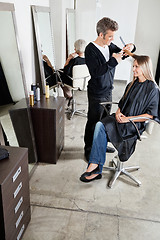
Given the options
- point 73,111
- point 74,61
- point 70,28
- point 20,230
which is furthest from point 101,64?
point 70,28

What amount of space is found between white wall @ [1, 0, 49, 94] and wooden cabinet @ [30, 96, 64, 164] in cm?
34

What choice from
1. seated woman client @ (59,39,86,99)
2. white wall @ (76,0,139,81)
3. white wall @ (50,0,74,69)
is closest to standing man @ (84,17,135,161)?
seated woman client @ (59,39,86,99)

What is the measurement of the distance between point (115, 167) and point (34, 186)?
2.85 feet

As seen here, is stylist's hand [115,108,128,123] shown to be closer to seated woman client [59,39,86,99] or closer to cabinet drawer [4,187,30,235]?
cabinet drawer [4,187,30,235]

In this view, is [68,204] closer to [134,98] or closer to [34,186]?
[34,186]

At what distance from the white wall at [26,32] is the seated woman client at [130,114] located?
1.04 meters

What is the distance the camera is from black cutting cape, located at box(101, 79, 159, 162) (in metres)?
2.12

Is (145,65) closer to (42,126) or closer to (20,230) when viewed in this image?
(42,126)

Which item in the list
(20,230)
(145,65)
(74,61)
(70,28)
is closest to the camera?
(20,230)

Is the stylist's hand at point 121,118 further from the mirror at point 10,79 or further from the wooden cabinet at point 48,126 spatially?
the mirror at point 10,79

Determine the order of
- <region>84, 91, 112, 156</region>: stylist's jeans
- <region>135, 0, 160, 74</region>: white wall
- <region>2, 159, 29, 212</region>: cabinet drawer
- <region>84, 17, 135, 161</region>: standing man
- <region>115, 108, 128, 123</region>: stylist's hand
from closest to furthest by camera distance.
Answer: <region>2, 159, 29, 212</region>: cabinet drawer < <region>115, 108, 128, 123</region>: stylist's hand < <region>84, 17, 135, 161</region>: standing man < <region>84, 91, 112, 156</region>: stylist's jeans < <region>135, 0, 160, 74</region>: white wall

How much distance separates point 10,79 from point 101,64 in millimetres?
872

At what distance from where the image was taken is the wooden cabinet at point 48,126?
7.89 feet

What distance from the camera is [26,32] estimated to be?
8.28 feet
